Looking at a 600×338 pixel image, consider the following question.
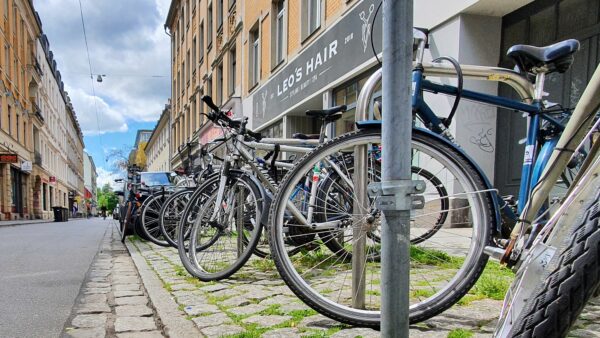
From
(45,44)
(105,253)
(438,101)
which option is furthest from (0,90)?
(438,101)

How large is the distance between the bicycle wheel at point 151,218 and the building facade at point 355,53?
94cm

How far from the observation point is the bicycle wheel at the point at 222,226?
348cm

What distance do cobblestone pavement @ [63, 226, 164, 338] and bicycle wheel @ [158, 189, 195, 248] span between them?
3.40 ft

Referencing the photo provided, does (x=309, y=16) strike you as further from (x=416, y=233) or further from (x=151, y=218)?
(x=416, y=233)

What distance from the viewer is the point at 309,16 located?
36.4 ft

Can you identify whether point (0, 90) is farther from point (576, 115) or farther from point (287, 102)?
point (576, 115)

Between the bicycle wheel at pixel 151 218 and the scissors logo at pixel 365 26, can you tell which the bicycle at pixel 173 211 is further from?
the scissors logo at pixel 365 26

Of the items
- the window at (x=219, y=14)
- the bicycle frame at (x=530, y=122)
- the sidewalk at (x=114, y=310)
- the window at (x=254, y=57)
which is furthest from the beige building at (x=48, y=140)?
the bicycle frame at (x=530, y=122)

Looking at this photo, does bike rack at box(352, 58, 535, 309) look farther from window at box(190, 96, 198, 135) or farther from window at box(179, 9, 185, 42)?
window at box(179, 9, 185, 42)

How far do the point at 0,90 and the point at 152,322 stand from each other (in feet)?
96.9

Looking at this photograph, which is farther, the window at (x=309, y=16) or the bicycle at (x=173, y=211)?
the window at (x=309, y=16)

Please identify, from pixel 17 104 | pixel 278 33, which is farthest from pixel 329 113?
pixel 17 104

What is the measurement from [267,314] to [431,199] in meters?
1.12

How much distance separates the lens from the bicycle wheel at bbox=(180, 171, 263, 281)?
3.48 metres
